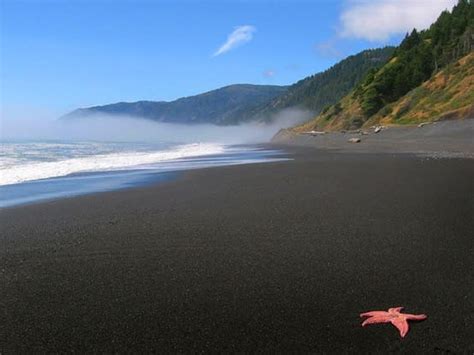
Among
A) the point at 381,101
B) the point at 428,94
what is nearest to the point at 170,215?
→ the point at 428,94

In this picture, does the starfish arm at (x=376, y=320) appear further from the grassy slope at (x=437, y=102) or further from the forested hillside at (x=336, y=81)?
the forested hillside at (x=336, y=81)

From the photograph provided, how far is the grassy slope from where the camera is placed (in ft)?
146

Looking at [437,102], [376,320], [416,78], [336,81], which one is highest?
[336,81]

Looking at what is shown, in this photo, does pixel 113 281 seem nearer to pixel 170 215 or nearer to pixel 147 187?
pixel 170 215

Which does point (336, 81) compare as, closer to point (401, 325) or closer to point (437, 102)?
point (437, 102)

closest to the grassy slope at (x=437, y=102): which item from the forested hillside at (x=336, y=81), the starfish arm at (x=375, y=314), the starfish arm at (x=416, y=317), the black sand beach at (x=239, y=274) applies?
the black sand beach at (x=239, y=274)

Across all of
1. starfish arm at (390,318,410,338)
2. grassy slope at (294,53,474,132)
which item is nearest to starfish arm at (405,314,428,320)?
starfish arm at (390,318,410,338)

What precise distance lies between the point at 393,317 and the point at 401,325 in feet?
0.44

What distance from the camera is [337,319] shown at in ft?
13.7

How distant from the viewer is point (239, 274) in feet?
17.7

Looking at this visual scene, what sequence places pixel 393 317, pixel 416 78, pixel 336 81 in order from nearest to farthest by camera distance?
pixel 393 317 < pixel 416 78 < pixel 336 81

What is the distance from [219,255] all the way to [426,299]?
2699mm

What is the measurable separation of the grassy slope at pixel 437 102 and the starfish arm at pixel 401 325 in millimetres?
39458

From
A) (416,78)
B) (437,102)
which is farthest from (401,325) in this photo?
(416,78)
